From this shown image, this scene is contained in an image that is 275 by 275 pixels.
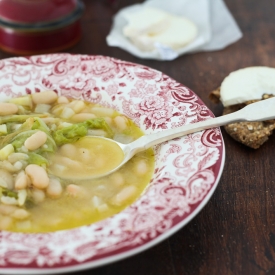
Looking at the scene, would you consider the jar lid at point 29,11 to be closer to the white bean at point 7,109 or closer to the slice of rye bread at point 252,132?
the white bean at point 7,109

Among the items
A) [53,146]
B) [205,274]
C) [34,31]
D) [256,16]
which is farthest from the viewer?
[256,16]

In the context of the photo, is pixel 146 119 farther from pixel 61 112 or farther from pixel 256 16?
pixel 256 16

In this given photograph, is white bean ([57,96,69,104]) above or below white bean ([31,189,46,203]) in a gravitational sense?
below

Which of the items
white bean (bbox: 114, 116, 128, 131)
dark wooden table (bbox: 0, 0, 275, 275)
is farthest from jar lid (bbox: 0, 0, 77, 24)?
white bean (bbox: 114, 116, 128, 131)

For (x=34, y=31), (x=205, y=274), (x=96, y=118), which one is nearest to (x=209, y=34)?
(x=34, y=31)

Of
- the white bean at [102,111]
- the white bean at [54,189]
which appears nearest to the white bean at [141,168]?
the white bean at [54,189]

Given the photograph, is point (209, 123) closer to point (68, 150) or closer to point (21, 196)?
point (68, 150)

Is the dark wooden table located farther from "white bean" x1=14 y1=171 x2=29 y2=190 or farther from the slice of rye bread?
"white bean" x1=14 y1=171 x2=29 y2=190
